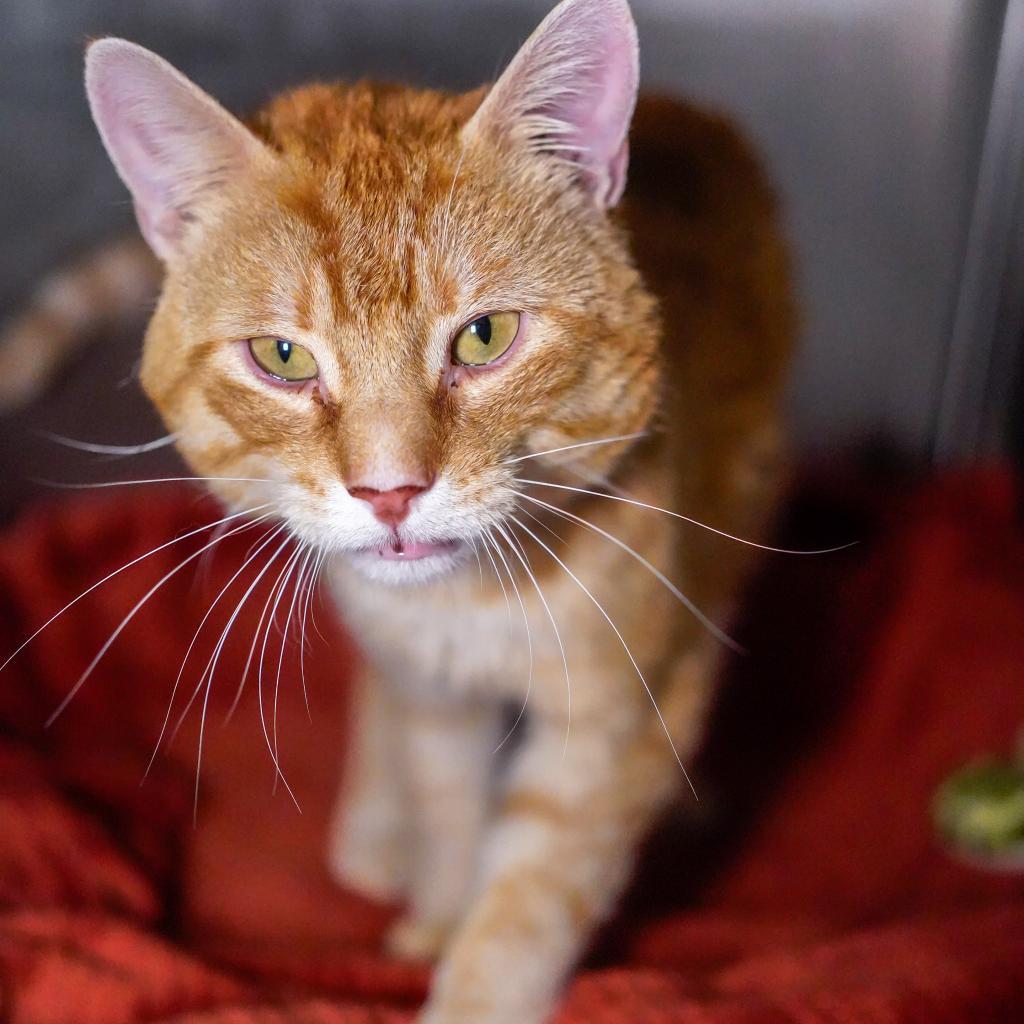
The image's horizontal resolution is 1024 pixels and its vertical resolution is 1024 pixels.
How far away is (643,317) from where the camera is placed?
41.7 inches

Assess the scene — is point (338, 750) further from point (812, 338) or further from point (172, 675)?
point (812, 338)

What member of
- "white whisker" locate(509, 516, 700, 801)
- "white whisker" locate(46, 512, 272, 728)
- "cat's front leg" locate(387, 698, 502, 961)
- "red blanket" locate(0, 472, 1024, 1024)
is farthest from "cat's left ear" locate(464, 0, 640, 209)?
"cat's front leg" locate(387, 698, 502, 961)

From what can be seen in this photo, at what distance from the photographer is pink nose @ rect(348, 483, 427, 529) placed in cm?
92

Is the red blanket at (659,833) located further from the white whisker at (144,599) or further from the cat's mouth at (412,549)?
the cat's mouth at (412,549)

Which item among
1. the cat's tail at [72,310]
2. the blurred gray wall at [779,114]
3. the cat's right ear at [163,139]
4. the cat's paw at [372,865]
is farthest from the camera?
the cat's tail at [72,310]

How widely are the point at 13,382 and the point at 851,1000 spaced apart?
1380mm

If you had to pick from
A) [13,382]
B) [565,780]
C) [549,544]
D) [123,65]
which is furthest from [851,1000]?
[13,382]

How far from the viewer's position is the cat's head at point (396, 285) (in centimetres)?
94

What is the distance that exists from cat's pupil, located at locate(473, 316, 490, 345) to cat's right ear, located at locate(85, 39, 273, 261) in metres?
0.23

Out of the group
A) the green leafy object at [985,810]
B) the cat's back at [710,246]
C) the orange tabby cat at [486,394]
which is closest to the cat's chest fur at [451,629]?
the orange tabby cat at [486,394]

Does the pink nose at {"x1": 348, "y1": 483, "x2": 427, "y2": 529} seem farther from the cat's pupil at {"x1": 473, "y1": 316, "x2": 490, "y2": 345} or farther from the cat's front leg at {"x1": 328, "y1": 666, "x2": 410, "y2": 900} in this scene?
the cat's front leg at {"x1": 328, "y1": 666, "x2": 410, "y2": 900}

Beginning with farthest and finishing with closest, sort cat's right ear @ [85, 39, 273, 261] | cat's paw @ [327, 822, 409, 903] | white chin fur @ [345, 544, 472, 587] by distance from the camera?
cat's paw @ [327, 822, 409, 903] < white chin fur @ [345, 544, 472, 587] < cat's right ear @ [85, 39, 273, 261]

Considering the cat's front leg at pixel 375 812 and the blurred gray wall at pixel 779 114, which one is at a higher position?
the blurred gray wall at pixel 779 114

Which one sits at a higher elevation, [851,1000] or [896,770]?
[851,1000]
